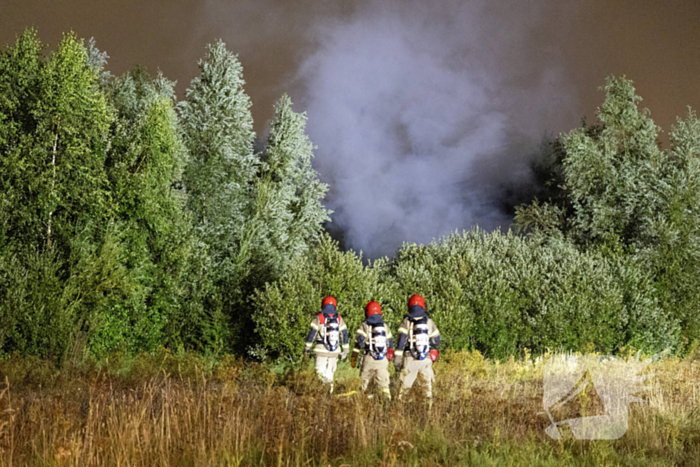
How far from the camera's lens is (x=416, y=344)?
970 cm

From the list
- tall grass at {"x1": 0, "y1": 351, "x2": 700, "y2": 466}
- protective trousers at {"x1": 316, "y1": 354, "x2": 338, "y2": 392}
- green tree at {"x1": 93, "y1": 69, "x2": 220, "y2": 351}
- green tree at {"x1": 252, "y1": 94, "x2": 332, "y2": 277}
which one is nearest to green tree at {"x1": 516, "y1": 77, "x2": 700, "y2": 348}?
green tree at {"x1": 252, "y1": 94, "x2": 332, "y2": 277}

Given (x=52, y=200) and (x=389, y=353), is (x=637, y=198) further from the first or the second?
(x=52, y=200)

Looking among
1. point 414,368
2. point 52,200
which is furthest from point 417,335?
point 52,200

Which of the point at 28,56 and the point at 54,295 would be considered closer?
the point at 54,295

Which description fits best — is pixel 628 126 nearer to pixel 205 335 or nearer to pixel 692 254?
pixel 692 254

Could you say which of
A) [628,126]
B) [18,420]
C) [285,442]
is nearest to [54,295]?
[18,420]

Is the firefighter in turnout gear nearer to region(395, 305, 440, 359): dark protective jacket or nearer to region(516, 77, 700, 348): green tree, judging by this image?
region(395, 305, 440, 359): dark protective jacket

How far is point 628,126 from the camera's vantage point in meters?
30.8

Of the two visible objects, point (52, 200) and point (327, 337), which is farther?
point (52, 200)

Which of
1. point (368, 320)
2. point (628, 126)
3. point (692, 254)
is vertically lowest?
point (368, 320)

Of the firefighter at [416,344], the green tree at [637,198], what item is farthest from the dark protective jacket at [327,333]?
the green tree at [637,198]

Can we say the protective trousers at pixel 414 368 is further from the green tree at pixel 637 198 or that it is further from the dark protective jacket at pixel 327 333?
the green tree at pixel 637 198

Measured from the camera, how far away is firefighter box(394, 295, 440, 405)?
971 cm

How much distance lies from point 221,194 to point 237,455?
1943 cm
